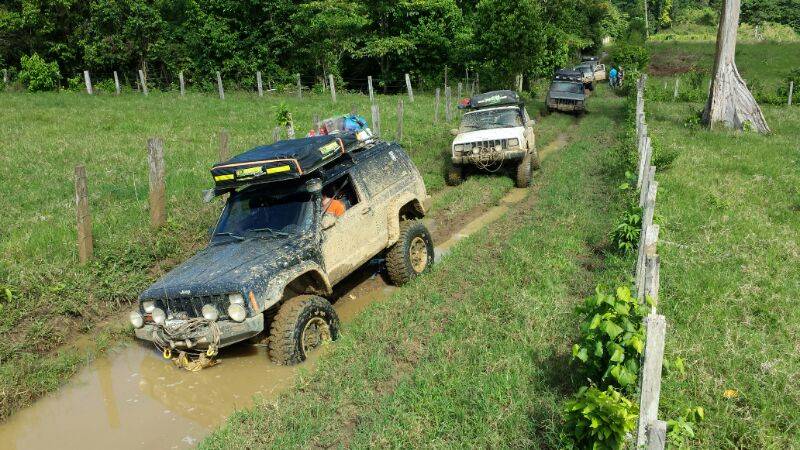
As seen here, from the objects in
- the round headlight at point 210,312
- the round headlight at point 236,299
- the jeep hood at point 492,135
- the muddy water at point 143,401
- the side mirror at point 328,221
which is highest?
the jeep hood at point 492,135

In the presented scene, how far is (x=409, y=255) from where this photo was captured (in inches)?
302

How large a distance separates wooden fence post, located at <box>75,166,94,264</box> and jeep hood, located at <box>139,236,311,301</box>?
96.4 inches

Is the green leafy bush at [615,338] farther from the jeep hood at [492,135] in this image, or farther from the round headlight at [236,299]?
the jeep hood at [492,135]

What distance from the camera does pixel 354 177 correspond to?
7270 millimetres

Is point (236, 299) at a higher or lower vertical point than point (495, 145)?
lower

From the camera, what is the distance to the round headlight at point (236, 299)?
Result: 17.5 feet

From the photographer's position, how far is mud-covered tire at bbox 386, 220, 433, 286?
24.7 ft

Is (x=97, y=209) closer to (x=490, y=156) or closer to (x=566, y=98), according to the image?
(x=490, y=156)

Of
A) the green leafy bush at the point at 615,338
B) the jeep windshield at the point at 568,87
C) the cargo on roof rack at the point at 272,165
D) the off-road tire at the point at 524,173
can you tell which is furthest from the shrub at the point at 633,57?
the green leafy bush at the point at 615,338

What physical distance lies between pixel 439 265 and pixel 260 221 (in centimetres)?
270

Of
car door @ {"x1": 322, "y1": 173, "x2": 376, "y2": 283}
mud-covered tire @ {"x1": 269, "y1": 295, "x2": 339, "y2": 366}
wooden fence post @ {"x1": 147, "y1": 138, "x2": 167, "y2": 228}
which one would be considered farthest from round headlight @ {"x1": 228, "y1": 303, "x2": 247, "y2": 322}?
wooden fence post @ {"x1": 147, "y1": 138, "x2": 167, "y2": 228}

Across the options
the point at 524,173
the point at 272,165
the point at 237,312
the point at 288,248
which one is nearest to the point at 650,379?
the point at 237,312

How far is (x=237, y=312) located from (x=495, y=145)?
8.56 m

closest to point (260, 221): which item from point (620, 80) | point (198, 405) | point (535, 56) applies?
point (198, 405)
